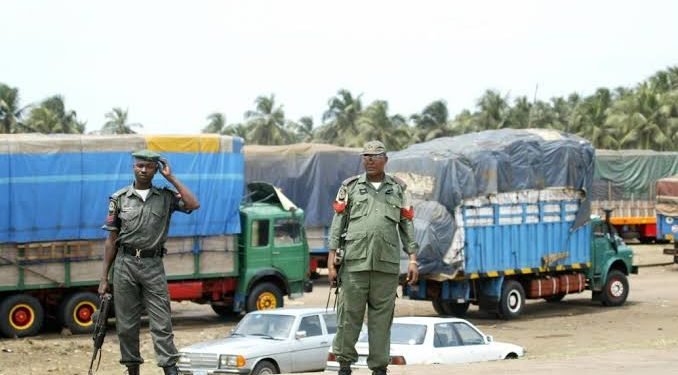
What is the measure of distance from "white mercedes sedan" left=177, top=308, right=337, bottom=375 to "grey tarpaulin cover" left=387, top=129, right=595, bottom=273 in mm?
6274

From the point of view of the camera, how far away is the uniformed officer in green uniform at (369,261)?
9.19 m

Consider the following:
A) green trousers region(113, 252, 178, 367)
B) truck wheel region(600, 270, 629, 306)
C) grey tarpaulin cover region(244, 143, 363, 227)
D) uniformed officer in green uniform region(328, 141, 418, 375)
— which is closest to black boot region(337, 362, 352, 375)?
uniformed officer in green uniform region(328, 141, 418, 375)

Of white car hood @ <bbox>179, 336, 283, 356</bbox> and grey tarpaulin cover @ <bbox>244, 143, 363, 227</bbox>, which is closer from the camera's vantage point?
white car hood @ <bbox>179, 336, 283, 356</bbox>

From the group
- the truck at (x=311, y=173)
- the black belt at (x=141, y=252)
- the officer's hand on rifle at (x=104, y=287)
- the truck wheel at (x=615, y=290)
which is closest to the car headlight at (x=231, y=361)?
the officer's hand on rifle at (x=104, y=287)

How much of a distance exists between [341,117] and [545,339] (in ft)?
197

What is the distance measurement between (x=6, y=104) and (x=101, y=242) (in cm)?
4285

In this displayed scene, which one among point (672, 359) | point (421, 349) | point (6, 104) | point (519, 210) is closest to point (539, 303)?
point (519, 210)

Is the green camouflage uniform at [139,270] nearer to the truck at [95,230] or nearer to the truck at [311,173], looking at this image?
the truck at [95,230]

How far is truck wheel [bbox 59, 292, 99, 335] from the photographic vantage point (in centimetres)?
2166

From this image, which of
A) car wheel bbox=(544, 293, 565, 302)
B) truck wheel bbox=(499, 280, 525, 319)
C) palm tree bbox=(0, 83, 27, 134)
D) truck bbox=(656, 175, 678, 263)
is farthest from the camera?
palm tree bbox=(0, 83, 27, 134)

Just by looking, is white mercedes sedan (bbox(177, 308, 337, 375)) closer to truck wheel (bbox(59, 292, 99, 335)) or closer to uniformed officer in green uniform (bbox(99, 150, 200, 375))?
truck wheel (bbox(59, 292, 99, 335))

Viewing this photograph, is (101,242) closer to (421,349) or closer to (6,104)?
(421,349)

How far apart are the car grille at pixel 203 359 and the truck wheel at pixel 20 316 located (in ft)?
20.2

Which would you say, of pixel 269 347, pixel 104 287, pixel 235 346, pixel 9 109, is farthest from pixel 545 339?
pixel 9 109
